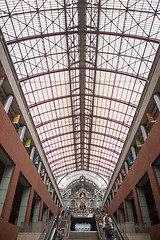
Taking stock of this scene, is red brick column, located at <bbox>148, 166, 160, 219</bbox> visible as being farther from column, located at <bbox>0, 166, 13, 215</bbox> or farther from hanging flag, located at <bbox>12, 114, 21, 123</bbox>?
hanging flag, located at <bbox>12, 114, 21, 123</bbox>

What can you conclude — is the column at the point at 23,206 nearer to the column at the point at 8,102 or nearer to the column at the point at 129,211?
the column at the point at 8,102

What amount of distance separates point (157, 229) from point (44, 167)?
22.1 metres

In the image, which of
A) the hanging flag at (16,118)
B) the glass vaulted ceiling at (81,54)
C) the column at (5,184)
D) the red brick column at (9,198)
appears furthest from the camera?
the glass vaulted ceiling at (81,54)

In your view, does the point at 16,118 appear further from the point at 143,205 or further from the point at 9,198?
the point at 143,205

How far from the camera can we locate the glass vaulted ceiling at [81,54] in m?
19.8

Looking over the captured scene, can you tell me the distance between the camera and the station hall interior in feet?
54.4

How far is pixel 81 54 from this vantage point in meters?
25.8

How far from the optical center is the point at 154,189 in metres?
16.3

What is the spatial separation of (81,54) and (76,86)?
6.43 meters

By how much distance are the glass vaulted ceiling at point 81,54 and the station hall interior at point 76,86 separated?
0.11 meters

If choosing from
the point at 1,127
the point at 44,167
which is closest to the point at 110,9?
the point at 1,127

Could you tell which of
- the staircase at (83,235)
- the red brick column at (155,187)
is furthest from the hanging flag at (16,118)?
the staircase at (83,235)

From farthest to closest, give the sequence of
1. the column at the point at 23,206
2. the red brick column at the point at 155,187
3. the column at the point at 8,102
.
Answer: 1. the column at the point at 23,206
2. the column at the point at 8,102
3. the red brick column at the point at 155,187

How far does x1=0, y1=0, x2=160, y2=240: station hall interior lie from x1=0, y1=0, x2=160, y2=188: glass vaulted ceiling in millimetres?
112
